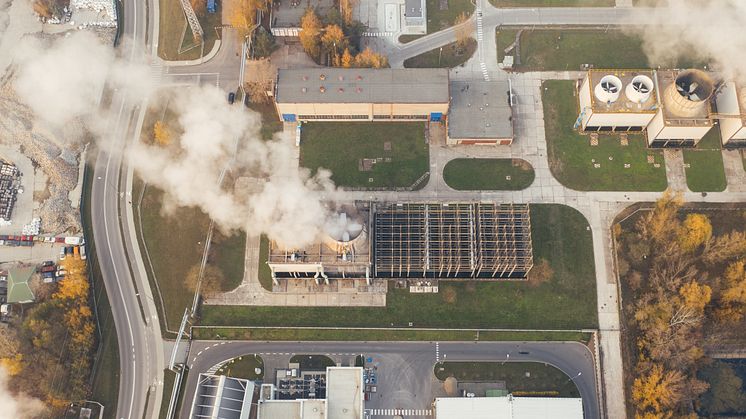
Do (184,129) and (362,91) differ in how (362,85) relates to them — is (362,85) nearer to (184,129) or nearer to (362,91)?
(362,91)

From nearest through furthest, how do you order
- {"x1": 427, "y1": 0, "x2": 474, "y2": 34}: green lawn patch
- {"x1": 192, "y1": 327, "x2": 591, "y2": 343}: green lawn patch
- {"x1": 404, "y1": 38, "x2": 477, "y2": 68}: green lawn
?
{"x1": 192, "y1": 327, "x2": 591, "y2": 343}: green lawn patch → {"x1": 404, "y1": 38, "x2": 477, "y2": 68}: green lawn → {"x1": 427, "y1": 0, "x2": 474, "y2": 34}: green lawn patch

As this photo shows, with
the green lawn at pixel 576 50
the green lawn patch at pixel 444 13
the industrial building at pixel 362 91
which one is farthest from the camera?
the green lawn patch at pixel 444 13

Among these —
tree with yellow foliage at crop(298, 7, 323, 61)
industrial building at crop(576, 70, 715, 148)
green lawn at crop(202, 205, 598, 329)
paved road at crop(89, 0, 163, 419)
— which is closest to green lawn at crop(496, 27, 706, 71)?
industrial building at crop(576, 70, 715, 148)

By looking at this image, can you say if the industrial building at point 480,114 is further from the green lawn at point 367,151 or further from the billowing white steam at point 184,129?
the billowing white steam at point 184,129

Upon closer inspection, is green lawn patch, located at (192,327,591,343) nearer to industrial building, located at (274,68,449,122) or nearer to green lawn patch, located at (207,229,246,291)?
green lawn patch, located at (207,229,246,291)

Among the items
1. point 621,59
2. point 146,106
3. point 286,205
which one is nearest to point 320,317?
point 286,205

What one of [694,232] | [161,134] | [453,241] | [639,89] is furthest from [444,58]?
[161,134]

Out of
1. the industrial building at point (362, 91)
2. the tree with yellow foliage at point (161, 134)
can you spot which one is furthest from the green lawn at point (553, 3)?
the tree with yellow foliage at point (161, 134)
